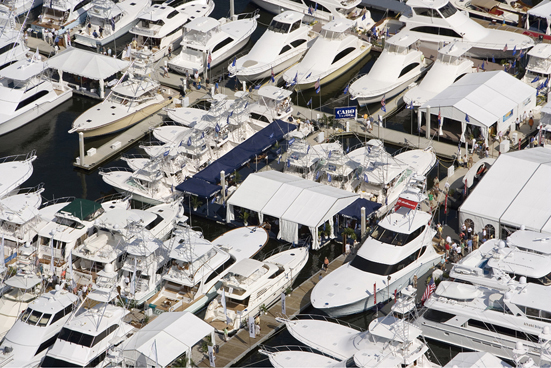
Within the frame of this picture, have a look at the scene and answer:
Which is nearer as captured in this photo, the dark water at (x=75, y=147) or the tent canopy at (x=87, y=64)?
the dark water at (x=75, y=147)

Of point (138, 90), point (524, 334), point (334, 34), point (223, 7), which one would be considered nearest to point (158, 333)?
point (524, 334)

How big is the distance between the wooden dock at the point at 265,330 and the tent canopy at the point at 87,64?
23921 mm

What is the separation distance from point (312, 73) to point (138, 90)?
11385 mm

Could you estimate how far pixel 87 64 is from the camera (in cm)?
6806

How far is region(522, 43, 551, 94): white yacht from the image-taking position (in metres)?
65.6

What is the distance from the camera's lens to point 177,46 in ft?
243

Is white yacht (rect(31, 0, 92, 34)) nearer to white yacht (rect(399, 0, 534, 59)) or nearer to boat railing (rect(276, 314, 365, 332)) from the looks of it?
white yacht (rect(399, 0, 534, 59))

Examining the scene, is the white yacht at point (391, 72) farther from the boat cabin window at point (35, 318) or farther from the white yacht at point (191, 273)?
the boat cabin window at point (35, 318)

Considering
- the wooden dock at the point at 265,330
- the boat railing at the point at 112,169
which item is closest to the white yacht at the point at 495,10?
the boat railing at the point at 112,169

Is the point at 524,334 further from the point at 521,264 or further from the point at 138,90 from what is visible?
the point at 138,90

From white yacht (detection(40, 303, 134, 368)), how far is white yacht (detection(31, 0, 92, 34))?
117 feet

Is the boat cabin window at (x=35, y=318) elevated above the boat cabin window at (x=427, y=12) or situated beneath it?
situated beneath

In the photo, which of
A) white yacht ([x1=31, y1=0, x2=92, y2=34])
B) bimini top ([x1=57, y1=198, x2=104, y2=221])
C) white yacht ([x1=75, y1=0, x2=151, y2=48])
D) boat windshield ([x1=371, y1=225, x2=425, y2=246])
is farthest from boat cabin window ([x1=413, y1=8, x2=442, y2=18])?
bimini top ([x1=57, y1=198, x2=104, y2=221])

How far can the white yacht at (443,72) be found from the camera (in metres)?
64.6
